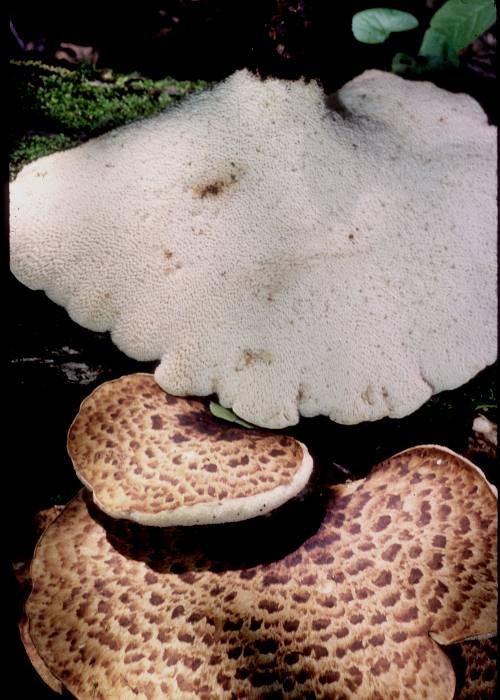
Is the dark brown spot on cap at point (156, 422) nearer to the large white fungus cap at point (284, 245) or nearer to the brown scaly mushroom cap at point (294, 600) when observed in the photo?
the large white fungus cap at point (284, 245)

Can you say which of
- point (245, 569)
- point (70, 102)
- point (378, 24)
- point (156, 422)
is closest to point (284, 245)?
point (156, 422)

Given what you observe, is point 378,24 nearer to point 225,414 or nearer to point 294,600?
point 225,414

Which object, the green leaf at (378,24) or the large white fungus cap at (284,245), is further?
the green leaf at (378,24)

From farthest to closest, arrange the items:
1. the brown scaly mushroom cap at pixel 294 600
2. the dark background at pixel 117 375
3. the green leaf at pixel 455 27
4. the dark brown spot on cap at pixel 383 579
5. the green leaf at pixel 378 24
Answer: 1. the green leaf at pixel 378 24
2. the green leaf at pixel 455 27
3. the dark background at pixel 117 375
4. the dark brown spot on cap at pixel 383 579
5. the brown scaly mushroom cap at pixel 294 600

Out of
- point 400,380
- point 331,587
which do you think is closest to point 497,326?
point 400,380

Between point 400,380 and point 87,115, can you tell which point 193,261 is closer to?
point 400,380

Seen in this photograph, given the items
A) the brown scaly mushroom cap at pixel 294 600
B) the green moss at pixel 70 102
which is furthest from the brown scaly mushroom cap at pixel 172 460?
the green moss at pixel 70 102
